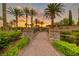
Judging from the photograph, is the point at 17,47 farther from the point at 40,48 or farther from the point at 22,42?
the point at 40,48

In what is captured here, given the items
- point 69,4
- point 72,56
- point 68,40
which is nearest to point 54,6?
point 69,4

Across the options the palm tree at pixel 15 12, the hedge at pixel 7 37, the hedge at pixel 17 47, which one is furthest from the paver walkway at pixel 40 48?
the palm tree at pixel 15 12

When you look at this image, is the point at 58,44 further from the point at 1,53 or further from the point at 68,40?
the point at 1,53

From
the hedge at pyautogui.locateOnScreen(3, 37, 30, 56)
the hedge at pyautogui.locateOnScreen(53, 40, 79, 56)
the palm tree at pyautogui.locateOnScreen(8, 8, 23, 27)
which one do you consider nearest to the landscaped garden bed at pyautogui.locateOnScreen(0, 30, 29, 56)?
the hedge at pyautogui.locateOnScreen(3, 37, 30, 56)

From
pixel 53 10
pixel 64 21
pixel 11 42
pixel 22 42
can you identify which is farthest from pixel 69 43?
pixel 11 42

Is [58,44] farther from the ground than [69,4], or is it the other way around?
[69,4]
